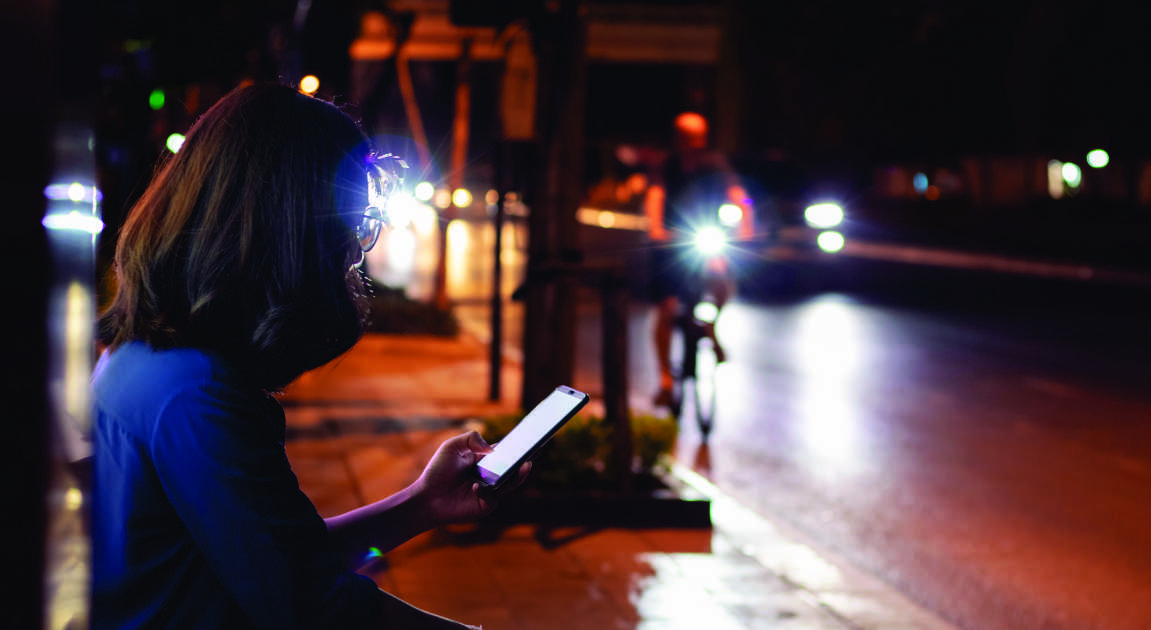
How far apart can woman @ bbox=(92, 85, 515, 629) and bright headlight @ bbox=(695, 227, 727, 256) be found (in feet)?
24.1

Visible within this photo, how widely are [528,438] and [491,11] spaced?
17.7 ft

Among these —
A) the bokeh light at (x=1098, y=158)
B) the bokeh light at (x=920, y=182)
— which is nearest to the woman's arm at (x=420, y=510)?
the bokeh light at (x=1098, y=158)

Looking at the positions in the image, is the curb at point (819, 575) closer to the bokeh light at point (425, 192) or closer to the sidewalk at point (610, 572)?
the sidewalk at point (610, 572)

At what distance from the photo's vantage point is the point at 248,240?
1.71 meters

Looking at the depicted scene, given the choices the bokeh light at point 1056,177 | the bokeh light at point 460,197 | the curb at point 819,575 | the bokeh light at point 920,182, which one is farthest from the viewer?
the bokeh light at point 920,182

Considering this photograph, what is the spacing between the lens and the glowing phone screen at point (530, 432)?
6.88ft

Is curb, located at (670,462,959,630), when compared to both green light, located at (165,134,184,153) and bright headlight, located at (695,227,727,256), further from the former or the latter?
green light, located at (165,134,184,153)

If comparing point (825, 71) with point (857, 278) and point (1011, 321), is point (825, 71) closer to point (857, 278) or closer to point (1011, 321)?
point (857, 278)

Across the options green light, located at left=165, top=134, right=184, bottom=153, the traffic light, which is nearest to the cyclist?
the traffic light

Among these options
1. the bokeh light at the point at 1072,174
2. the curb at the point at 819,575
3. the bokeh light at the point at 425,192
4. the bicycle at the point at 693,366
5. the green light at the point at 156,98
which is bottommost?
the curb at the point at 819,575

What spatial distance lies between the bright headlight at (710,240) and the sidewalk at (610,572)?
2.08 m

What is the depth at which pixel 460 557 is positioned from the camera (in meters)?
5.58

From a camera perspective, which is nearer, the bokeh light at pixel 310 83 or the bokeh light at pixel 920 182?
the bokeh light at pixel 310 83

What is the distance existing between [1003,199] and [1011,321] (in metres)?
33.7
